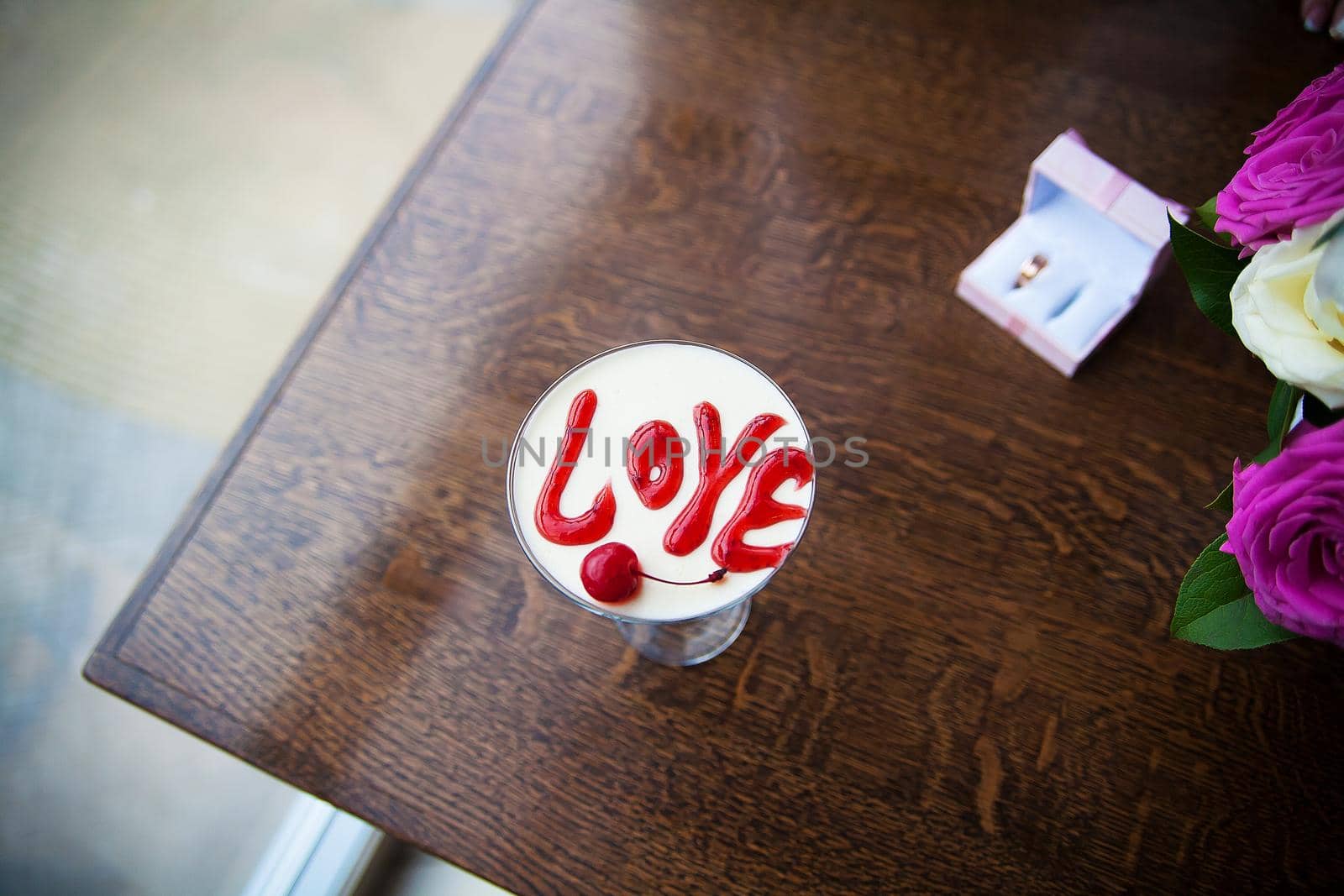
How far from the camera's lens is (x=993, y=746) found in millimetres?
646

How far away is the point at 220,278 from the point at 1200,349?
5.17ft

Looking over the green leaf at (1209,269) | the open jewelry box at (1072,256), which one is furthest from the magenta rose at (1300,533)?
the open jewelry box at (1072,256)

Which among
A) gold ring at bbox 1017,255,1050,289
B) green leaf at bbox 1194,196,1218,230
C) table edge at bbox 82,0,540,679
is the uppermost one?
gold ring at bbox 1017,255,1050,289

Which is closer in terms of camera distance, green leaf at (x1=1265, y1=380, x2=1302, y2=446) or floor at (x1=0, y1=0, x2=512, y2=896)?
green leaf at (x1=1265, y1=380, x2=1302, y2=446)

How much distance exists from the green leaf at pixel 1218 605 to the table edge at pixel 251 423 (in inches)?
28.2

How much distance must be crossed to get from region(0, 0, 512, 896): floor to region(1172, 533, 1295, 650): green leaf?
3.75 ft

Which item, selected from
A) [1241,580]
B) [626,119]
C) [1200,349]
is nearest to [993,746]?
[1241,580]

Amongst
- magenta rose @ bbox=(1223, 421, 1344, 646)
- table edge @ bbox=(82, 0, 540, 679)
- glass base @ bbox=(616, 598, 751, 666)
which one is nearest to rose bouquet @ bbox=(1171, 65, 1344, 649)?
magenta rose @ bbox=(1223, 421, 1344, 646)

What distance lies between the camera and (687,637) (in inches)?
27.5

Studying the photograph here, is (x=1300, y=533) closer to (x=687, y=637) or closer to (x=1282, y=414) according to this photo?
(x=1282, y=414)

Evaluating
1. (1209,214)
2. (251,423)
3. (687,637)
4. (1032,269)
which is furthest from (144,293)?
(1209,214)

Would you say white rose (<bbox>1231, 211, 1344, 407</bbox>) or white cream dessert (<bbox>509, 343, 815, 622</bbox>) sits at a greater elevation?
white rose (<bbox>1231, 211, 1344, 407</bbox>)

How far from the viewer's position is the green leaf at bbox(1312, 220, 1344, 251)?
0.38 m

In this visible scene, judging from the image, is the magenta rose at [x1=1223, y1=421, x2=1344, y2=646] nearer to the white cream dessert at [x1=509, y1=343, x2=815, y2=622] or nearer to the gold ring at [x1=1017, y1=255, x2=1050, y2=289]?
the white cream dessert at [x1=509, y1=343, x2=815, y2=622]
